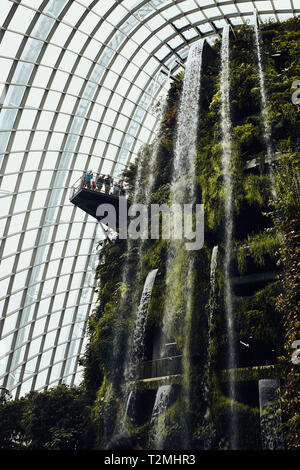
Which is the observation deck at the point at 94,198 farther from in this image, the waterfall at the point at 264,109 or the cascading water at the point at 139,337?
the waterfall at the point at 264,109

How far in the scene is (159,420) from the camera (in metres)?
17.3

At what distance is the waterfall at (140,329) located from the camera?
21.3 meters

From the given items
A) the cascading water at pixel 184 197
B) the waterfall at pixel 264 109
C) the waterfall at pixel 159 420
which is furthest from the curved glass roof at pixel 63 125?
the waterfall at pixel 159 420

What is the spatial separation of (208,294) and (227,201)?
484 cm

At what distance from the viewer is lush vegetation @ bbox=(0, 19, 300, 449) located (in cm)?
1619

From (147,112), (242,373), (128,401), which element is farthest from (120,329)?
(147,112)

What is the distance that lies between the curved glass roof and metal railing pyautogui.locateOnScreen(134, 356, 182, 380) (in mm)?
16541

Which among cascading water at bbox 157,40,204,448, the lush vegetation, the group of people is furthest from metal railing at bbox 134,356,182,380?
the group of people

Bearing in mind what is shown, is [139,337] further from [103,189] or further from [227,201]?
[103,189]

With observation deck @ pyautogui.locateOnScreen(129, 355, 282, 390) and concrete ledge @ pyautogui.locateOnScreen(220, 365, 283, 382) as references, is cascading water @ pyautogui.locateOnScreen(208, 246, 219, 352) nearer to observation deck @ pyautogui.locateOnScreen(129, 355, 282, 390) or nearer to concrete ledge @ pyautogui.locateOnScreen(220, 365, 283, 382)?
concrete ledge @ pyautogui.locateOnScreen(220, 365, 283, 382)

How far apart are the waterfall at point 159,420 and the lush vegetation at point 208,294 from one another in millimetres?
Result: 224

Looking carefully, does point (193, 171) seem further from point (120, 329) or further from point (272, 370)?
point (272, 370)

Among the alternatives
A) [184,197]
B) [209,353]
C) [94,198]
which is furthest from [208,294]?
[94,198]

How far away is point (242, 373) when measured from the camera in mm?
16859
